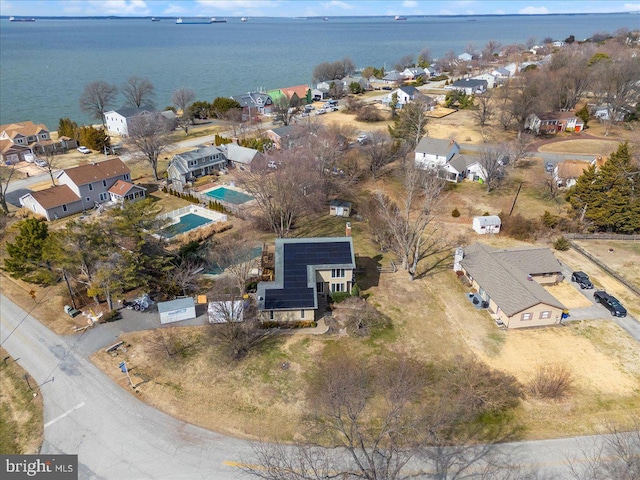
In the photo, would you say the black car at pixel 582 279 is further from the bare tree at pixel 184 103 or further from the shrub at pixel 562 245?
the bare tree at pixel 184 103

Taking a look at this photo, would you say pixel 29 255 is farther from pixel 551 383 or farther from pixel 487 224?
pixel 487 224

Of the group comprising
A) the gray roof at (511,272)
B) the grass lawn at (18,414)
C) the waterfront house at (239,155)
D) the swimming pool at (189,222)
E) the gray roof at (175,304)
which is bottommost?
the grass lawn at (18,414)

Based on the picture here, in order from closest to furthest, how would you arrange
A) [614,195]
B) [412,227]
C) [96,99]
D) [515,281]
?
[515,281], [412,227], [614,195], [96,99]

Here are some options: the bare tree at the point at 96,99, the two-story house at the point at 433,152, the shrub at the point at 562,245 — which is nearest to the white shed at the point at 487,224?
the shrub at the point at 562,245

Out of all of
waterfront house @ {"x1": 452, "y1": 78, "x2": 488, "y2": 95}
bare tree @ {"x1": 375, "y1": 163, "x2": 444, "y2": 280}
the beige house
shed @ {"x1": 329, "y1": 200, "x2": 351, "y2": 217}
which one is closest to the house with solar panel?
bare tree @ {"x1": 375, "y1": 163, "x2": 444, "y2": 280}

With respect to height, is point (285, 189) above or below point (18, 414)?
above

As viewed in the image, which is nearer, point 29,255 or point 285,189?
point 29,255

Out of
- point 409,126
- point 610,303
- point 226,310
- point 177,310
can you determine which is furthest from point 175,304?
point 409,126
